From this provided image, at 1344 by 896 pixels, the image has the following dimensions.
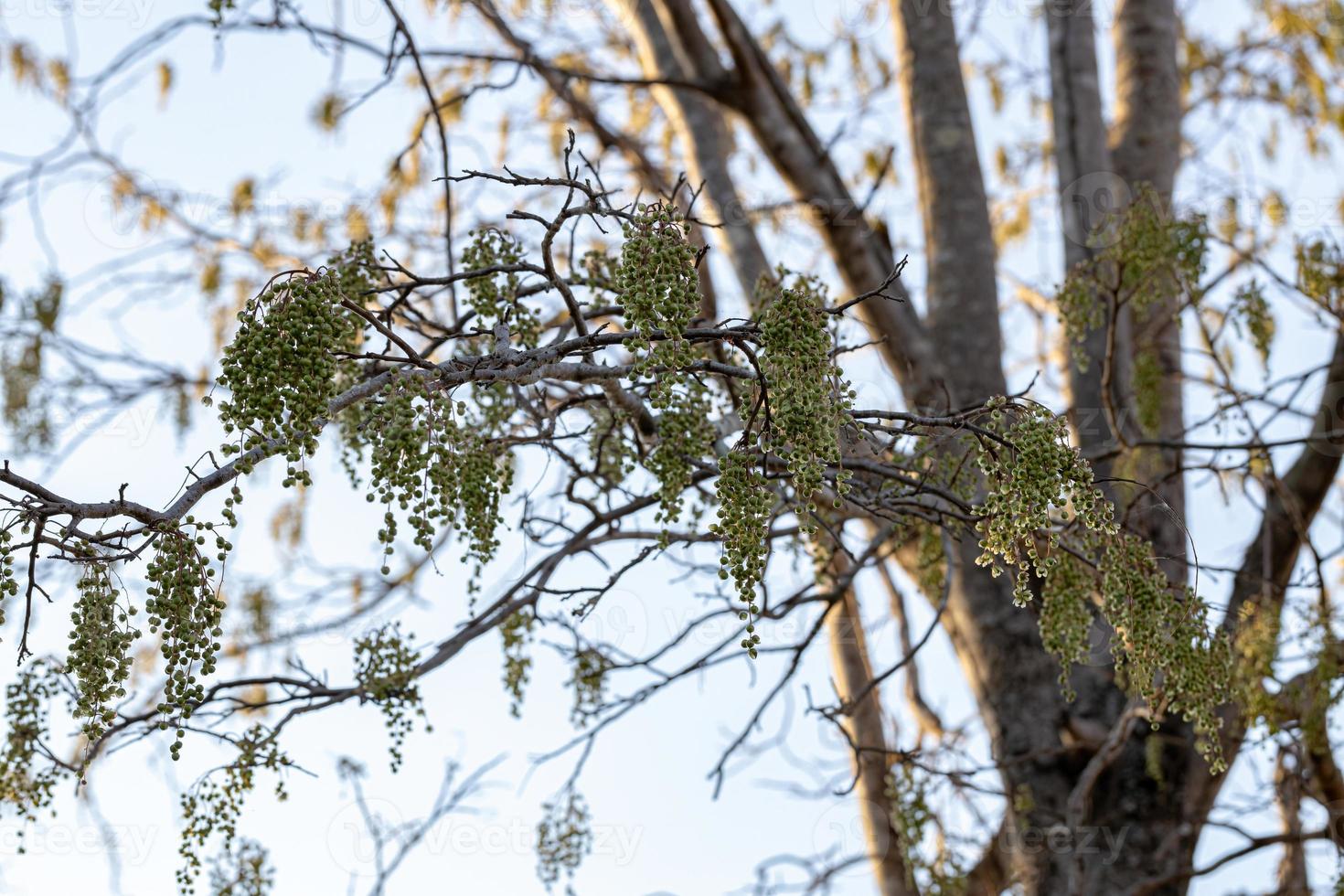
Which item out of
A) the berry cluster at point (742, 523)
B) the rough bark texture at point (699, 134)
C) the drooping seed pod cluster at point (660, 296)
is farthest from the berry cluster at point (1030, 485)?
the rough bark texture at point (699, 134)

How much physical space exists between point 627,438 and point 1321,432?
2.73 metres

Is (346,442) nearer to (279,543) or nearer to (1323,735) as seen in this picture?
(1323,735)

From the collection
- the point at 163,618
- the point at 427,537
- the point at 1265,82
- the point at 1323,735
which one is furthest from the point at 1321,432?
the point at 163,618

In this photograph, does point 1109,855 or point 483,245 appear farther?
point 1109,855

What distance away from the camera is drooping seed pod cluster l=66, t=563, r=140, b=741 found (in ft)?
6.70

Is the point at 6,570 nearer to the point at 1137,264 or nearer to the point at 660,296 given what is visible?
the point at 660,296

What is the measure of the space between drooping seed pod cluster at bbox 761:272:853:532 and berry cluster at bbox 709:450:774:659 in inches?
2.9

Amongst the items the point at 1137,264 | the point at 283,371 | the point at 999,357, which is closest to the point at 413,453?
the point at 283,371

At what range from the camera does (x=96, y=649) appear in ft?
6.68

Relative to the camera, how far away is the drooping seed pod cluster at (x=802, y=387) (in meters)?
2.10

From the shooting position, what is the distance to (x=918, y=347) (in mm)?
5211

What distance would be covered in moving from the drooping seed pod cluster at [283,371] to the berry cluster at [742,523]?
66 cm

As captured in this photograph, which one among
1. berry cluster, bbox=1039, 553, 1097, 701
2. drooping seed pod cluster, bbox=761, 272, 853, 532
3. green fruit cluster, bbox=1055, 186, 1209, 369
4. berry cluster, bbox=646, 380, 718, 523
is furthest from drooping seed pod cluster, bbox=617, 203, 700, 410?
green fruit cluster, bbox=1055, 186, 1209, 369

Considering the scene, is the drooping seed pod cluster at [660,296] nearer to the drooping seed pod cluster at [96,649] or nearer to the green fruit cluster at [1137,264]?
the drooping seed pod cluster at [96,649]
